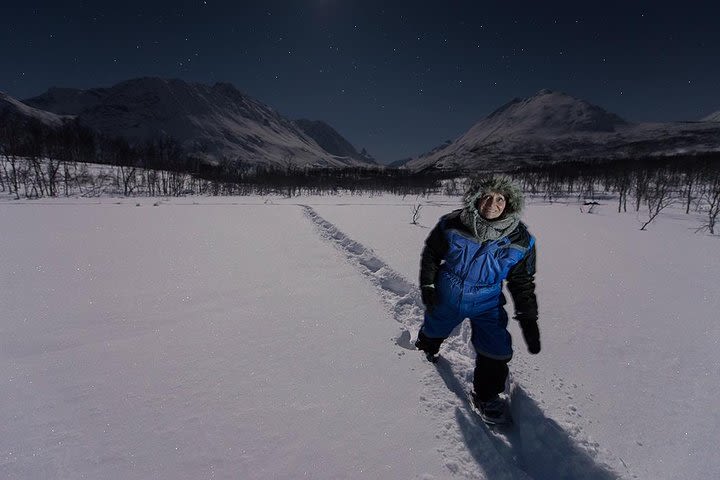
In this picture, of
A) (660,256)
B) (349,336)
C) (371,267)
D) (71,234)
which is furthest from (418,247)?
(71,234)

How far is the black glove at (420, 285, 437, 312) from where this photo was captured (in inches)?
93.8

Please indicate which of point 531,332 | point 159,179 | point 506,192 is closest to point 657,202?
Answer: point 531,332

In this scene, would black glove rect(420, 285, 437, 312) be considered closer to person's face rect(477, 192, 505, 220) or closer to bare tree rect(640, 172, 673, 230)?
person's face rect(477, 192, 505, 220)

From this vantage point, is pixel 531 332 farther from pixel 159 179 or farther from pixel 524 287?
pixel 159 179

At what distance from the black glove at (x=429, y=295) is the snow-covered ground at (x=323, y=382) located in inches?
23.9

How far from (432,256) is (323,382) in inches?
50.1

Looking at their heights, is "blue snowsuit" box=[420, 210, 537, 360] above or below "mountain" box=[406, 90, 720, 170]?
below

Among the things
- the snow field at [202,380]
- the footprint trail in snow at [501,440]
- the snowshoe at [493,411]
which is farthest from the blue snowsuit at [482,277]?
the snow field at [202,380]

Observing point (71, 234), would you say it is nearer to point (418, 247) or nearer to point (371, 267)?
point (371, 267)

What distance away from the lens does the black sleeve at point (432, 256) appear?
233 centimetres

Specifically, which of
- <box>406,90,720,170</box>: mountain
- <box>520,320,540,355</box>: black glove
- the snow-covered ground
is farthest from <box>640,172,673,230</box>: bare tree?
<box>406,90,720,170</box>: mountain

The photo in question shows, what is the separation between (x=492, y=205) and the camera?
202 centimetres

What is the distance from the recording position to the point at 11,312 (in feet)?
11.3

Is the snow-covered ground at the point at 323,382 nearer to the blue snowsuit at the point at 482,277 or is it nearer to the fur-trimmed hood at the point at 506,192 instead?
the blue snowsuit at the point at 482,277
